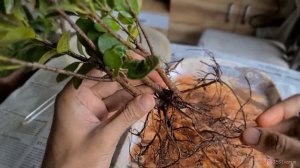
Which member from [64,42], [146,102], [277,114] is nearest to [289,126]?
[277,114]

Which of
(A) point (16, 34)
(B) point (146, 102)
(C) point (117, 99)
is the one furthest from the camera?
(C) point (117, 99)

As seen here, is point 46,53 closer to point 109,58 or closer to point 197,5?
point 109,58

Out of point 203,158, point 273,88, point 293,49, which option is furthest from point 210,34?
point 203,158

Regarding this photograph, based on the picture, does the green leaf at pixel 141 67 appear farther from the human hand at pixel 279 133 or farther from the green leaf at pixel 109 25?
the human hand at pixel 279 133

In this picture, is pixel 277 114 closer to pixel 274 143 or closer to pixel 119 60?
pixel 274 143

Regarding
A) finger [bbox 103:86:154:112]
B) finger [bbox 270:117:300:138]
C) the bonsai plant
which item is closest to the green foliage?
the bonsai plant

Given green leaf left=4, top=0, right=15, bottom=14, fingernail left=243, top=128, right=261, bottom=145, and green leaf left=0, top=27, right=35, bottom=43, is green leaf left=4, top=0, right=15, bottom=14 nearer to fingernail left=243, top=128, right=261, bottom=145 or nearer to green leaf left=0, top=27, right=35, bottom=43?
green leaf left=0, top=27, right=35, bottom=43
